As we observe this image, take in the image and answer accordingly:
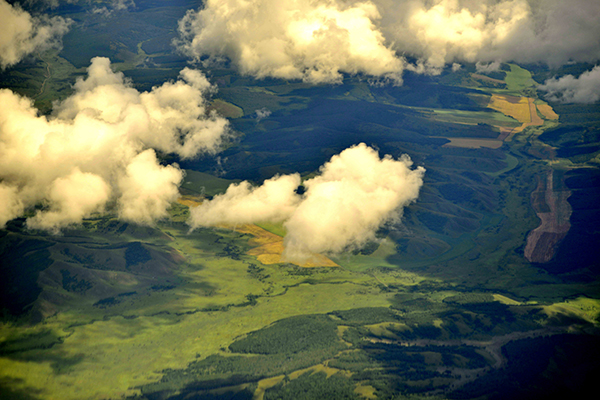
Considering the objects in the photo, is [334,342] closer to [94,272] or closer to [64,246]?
[94,272]

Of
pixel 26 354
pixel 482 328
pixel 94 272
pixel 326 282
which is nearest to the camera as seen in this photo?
pixel 26 354

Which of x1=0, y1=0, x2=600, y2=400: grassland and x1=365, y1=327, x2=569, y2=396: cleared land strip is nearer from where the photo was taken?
x1=0, y1=0, x2=600, y2=400: grassland

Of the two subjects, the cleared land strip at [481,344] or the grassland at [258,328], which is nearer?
the grassland at [258,328]

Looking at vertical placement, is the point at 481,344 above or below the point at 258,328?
above

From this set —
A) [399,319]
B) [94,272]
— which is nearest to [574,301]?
[399,319]

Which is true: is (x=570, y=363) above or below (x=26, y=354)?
above

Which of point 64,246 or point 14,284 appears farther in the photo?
point 64,246

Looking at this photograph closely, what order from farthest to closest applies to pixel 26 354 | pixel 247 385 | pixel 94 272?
pixel 94 272
pixel 26 354
pixel 247 385

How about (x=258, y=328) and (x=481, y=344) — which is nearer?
(x=481, y=344)

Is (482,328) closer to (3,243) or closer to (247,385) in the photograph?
(247,385)
